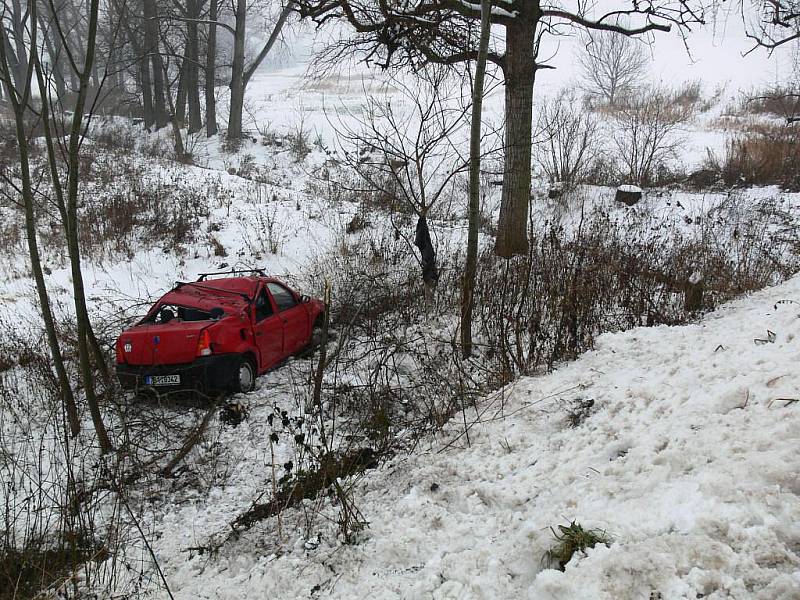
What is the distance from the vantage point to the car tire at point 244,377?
5.73 metres

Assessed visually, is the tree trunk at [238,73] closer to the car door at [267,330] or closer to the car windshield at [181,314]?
the car door at [267,330]

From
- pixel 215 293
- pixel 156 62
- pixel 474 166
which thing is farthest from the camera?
pixel 156 62

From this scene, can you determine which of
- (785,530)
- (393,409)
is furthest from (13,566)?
(785,530)

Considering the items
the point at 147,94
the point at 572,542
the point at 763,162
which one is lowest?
the point at 572,542

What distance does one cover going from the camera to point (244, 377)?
593cm

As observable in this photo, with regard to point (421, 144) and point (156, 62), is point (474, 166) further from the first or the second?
point (156, 62)

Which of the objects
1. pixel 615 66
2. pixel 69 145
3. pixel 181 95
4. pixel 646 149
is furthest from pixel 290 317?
pixel 615 66

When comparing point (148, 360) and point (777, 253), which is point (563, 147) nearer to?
point (777, 253)

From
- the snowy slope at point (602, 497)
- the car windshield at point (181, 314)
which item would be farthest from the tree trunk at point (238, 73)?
the snowy slope at point (602, 497)

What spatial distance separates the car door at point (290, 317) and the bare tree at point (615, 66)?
2710cm

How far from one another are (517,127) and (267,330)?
16.3ft

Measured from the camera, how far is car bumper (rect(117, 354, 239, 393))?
5.51 metres

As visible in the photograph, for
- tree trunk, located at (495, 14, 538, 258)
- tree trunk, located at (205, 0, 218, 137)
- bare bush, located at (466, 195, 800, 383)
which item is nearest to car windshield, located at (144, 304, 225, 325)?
bare bush, located at (466, 195, 800, 383)

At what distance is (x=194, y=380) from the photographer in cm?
555
